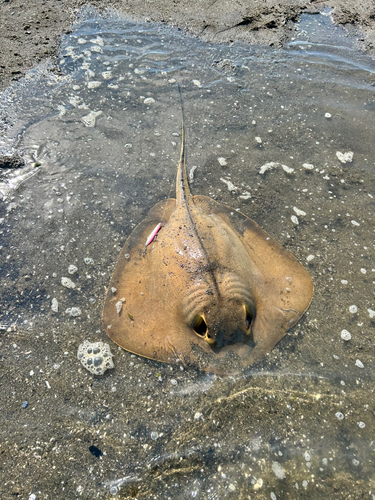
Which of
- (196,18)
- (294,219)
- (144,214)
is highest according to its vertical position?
(196,18)

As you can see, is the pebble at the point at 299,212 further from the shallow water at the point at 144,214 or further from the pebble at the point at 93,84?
the pebble at the point at 93,84

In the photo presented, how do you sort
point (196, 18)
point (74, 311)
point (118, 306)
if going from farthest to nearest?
1. point (196, 18)
2. point (74, 311)
3. point (118, 306)

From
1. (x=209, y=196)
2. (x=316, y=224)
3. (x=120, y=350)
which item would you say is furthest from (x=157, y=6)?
(x=120, y=350)

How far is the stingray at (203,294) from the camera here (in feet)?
10.4

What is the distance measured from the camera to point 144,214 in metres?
4.75

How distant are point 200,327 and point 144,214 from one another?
7.10ft

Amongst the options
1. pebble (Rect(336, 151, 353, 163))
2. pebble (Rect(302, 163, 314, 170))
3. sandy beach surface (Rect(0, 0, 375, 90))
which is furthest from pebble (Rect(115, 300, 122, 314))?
sandy beach surface (Rect(0, 0, 375, 90))

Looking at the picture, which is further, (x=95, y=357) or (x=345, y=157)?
(x=345, y=157)

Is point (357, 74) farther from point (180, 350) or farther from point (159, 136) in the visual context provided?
point (180, 350)

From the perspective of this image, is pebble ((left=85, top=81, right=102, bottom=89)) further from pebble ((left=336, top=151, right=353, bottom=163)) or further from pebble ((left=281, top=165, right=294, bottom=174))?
pebble ((left=336, top=151, right=353, bottom=163))

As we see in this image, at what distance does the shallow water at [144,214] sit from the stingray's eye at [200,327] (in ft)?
1.70

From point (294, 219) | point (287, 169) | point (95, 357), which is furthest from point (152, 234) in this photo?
point (287, 169)

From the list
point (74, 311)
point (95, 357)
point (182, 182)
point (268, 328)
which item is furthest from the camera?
point (182, 182)

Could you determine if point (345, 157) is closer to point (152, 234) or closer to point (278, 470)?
point (152, 234)
